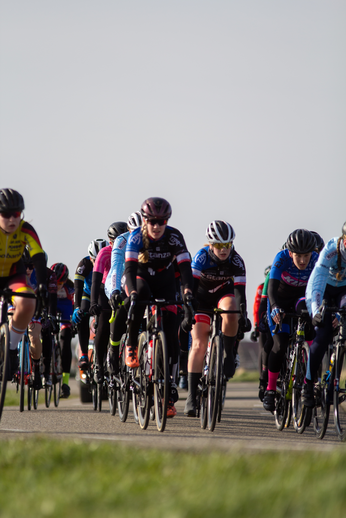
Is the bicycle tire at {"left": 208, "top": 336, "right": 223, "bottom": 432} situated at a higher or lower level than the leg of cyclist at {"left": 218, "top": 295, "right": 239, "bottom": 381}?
lower

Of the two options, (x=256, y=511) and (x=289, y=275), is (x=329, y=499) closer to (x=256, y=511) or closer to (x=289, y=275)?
(x=256, y=511)

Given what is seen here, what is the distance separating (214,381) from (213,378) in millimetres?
39

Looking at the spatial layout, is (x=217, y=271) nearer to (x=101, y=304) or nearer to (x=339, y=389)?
(x=101, y=304)

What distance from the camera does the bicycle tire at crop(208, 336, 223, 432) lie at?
7852mm

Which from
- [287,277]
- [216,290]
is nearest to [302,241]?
[287,277]

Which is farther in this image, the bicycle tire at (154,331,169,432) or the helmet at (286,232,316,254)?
the helmet at (286,232,316,254)

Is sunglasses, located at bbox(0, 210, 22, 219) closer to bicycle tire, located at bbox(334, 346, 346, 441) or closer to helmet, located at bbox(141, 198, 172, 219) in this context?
helmet, located at bbox(141, 198, 172, 219)

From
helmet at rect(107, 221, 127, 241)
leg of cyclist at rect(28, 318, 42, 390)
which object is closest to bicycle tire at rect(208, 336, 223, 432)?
helmet at rect(107, 221, 127, 241)

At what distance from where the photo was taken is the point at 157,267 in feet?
28.5

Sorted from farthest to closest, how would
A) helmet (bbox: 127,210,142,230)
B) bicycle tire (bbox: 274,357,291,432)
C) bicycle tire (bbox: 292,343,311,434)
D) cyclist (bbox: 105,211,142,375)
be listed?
1. helmet (bbox: 127,210,142,230)
2. cyclist (bbox: 105,211,142,375)
3. bicycle tire (bbox: 274,357,291,432)
4. bicycle tire (bbox: 292,343,311,434)

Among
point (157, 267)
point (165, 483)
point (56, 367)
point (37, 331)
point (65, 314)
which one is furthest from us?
point (65, 314)

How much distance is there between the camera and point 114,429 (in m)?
8.08

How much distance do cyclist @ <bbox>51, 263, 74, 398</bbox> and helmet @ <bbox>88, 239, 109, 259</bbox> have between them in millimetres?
1329

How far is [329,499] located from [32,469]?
6.28 feet
